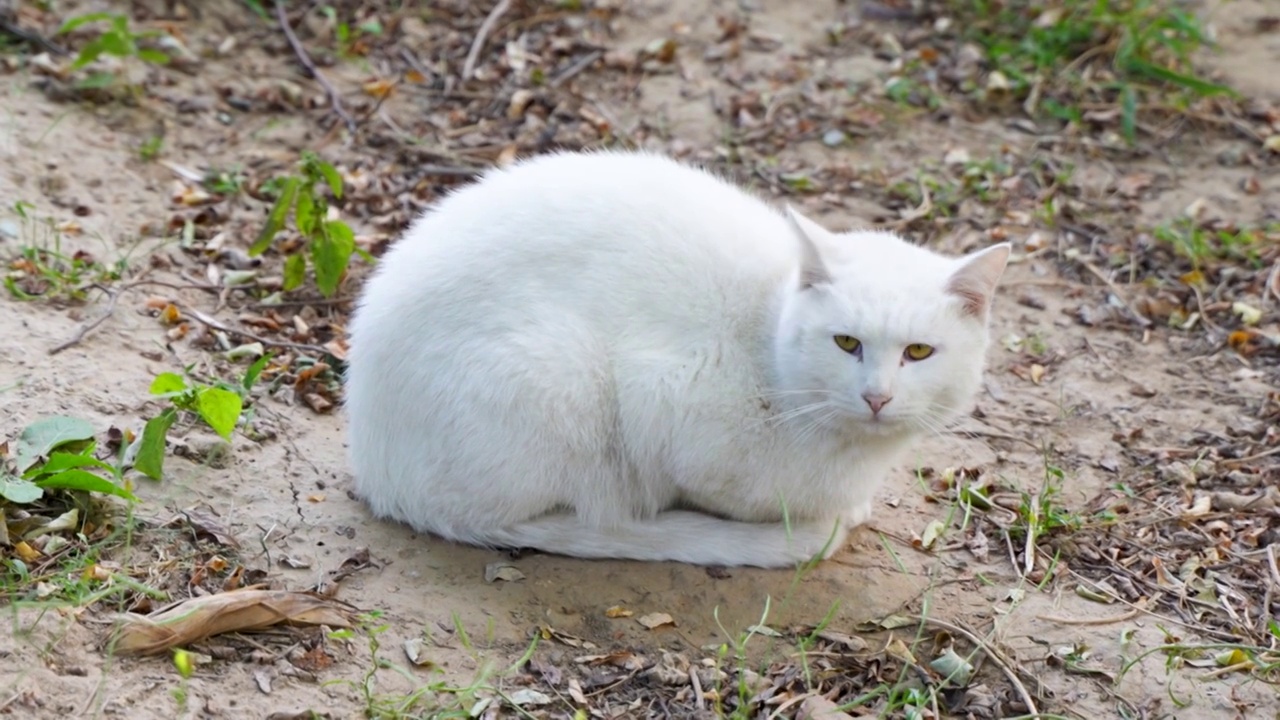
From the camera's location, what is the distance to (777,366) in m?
3.61

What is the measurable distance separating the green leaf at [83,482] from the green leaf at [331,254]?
1446mm

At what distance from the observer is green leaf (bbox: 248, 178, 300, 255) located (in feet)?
15.3

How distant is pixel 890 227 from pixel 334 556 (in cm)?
300

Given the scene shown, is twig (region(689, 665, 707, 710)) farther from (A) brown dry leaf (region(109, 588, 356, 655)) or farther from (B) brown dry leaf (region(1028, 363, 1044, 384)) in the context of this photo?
(B) brown dry leaf (region(1028, 363, 1044, 384))

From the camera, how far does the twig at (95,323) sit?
4.10 metres

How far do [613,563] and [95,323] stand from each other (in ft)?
6.54

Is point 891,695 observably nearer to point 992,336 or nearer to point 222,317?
point 992,336

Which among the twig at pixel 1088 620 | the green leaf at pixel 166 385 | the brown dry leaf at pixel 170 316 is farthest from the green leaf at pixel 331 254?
the twig at pixel 1088 620

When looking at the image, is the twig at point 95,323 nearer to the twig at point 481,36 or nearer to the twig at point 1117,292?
the twig at point 481,36

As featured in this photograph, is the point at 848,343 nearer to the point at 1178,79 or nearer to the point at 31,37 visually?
the point at 1178,79

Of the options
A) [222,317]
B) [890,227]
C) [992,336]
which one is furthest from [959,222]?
[222,317]

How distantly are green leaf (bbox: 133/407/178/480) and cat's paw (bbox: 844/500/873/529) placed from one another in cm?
200

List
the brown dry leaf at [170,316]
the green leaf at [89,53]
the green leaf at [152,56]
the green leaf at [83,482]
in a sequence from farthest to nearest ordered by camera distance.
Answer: the green leaf at [152,56] < the green leaf at [89,53] < the brown dry leaf at [170,316] < the green leaf at [83,482]

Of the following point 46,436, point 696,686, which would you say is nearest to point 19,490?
point 46,436
